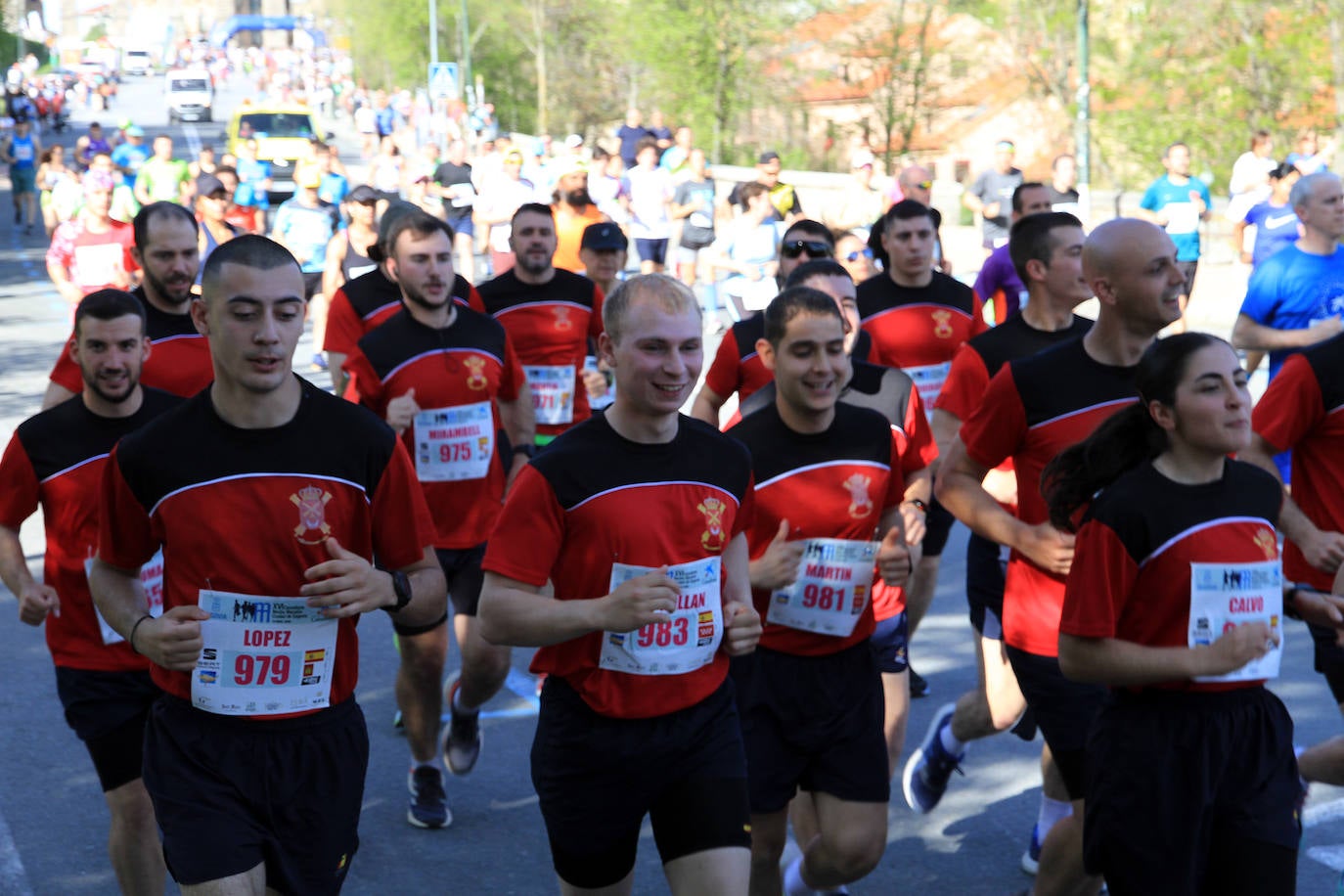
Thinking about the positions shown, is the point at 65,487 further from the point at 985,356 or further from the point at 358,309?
the point at 985,356

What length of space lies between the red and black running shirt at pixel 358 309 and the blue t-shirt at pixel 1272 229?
9810 millimetres

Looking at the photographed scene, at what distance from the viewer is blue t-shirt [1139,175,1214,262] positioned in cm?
1700

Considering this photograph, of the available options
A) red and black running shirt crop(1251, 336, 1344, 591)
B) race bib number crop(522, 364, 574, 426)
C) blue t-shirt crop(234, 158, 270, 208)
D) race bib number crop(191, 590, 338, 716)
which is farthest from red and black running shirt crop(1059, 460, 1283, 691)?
blue t-shirt crop(234, 158, 270, 208)

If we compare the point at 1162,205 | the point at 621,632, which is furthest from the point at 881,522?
the point at 1162,205

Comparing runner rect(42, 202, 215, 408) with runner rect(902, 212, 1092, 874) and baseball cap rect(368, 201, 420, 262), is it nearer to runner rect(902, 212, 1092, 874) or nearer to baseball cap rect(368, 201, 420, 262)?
baseball cap rect(368, 201, 420, 262)

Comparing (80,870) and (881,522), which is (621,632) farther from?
(80,870)

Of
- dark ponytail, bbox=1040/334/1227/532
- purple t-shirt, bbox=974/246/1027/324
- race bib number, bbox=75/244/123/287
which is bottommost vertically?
dark ponytail, bbox=1040/334/1227/532

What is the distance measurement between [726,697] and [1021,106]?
40.0m

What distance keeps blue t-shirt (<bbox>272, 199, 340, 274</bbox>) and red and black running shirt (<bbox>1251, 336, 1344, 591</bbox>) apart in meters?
13.1

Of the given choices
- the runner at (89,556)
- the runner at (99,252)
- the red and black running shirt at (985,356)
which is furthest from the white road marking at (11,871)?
the runner at (99,252)

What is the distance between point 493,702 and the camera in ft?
26.1

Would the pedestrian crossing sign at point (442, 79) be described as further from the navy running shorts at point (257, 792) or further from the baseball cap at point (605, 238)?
the navy running shorts at point (257, 792)

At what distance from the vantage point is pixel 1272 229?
Answer: 15.2 metres

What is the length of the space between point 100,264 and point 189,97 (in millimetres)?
62157
